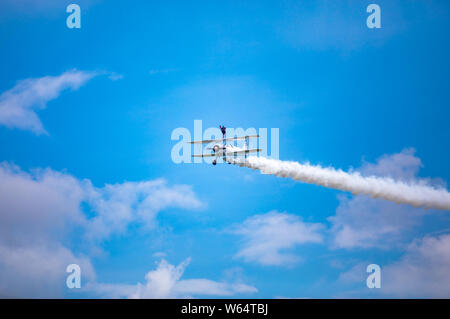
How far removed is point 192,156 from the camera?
440 ft
